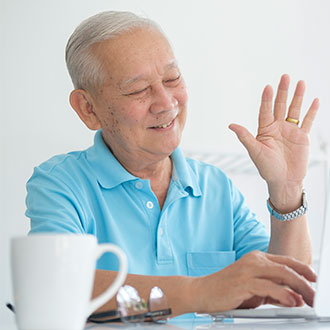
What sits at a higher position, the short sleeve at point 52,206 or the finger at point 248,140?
the finger at point 248,140

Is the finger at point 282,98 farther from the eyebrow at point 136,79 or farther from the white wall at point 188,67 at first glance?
the white wall at point 188,67

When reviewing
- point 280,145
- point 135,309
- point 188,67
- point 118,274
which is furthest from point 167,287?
point 188,67

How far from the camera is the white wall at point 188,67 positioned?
6.63 feet

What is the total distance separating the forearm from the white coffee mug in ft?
0.95

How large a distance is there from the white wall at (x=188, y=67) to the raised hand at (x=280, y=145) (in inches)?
32.3

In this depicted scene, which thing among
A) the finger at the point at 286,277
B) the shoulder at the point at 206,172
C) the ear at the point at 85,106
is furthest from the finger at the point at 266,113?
the finger at the point at 286,277

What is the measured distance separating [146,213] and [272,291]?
557 millimetres

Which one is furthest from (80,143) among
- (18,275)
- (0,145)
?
(18,275)

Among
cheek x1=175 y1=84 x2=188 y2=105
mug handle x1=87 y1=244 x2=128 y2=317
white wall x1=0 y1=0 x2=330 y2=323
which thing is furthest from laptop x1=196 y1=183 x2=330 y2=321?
white wall x1=0 y1=0 x2=330 y2=323

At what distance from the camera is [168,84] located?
1321 millimetres

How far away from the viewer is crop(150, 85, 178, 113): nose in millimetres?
1287

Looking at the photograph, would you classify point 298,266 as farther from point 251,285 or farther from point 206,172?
point 206,172

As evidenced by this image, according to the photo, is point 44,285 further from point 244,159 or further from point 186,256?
point 244,159

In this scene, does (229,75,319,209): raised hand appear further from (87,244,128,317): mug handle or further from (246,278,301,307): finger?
(87,244,128,317): mug handle
